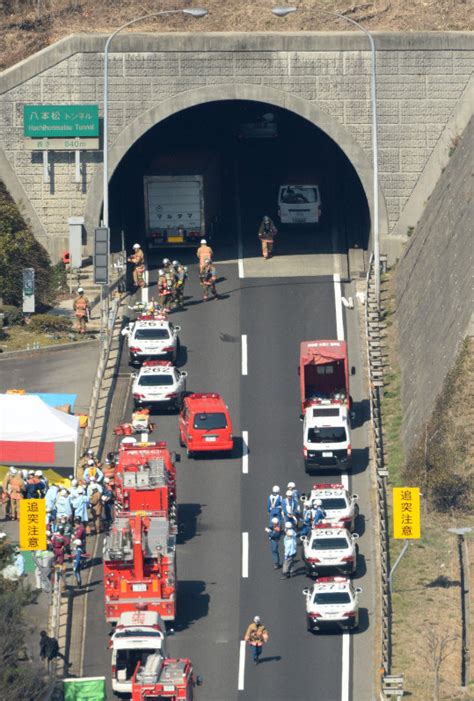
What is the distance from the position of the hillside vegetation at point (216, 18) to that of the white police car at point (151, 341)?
1684 centimetres

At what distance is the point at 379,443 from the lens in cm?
6081

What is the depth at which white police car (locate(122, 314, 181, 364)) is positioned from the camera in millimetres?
65375

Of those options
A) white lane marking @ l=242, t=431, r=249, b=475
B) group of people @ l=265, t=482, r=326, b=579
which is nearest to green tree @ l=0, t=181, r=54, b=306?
white lane marking @ l=242, t=431, r=249, b=475

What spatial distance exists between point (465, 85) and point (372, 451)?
19533mm

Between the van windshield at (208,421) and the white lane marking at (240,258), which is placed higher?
the white lane marking at (240,258)

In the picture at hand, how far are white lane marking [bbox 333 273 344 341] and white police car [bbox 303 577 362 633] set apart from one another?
19631 mm

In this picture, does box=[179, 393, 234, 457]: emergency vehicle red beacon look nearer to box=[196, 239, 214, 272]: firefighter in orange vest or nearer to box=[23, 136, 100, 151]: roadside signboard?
box=[196, 239, 214, 272]: firefighter in orange vest

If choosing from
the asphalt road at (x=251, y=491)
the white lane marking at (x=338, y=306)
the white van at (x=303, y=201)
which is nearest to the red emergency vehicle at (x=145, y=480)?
the asphalt road at (x=251, y=491)

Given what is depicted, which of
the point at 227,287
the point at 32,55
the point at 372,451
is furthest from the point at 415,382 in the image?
the point at 32,55

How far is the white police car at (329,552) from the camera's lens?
52.4 metres

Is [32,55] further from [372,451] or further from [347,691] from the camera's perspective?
[347,691]

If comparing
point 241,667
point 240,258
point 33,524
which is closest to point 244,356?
point 240,258

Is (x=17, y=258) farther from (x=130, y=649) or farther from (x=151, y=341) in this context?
Answer: (x=130, y=649)

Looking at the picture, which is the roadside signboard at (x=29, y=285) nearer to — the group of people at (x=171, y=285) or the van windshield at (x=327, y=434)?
the group of people at (x=171, y=285)
